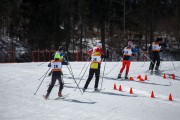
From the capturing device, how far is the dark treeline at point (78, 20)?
145ft

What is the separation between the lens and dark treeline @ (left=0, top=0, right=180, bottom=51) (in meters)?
44.2

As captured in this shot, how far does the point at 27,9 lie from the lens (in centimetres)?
4441

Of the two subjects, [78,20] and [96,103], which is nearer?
[96,103]

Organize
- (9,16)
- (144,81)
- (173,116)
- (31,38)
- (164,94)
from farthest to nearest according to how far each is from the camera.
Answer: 1. (31,38)
2. (9,16)
3. (144,81)
4. (164,94)
5. (173,116)

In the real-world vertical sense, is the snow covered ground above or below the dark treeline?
below

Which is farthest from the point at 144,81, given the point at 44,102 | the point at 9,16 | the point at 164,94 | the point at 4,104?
the point at 9,16

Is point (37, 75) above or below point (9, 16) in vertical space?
below

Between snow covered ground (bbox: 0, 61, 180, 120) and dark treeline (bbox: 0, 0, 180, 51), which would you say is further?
dark treeline (bbox: 0, 0, 180, 51)

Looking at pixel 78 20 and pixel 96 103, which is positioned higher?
pixel 78 20

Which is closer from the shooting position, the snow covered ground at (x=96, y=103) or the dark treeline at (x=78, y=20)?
the snow covered ground at (x=96, y=103)

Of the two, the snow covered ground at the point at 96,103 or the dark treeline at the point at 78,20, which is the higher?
the dark treeline at the point at 78,20

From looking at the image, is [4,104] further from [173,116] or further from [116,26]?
[116,26]

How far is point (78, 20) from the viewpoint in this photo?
4694 cm

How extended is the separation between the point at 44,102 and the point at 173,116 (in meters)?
5.07
